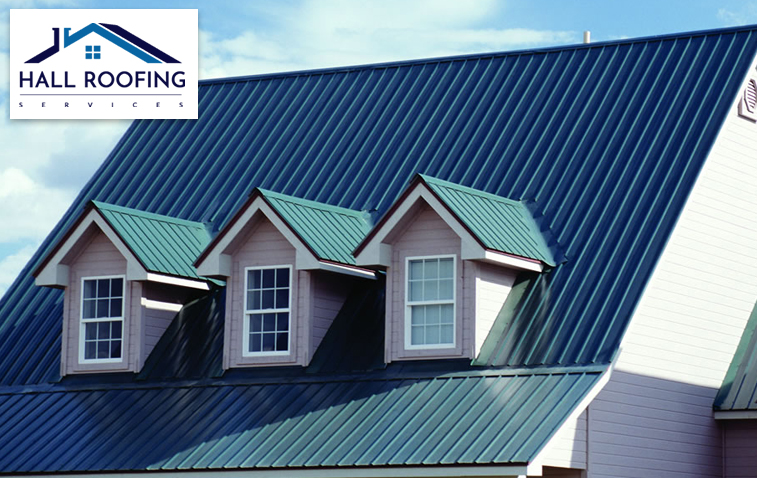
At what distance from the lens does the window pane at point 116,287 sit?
1081 inches

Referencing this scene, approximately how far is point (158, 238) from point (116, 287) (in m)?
1.18

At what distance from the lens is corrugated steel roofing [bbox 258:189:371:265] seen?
83.6 ft

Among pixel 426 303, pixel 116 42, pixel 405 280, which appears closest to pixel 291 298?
pixel 405 280

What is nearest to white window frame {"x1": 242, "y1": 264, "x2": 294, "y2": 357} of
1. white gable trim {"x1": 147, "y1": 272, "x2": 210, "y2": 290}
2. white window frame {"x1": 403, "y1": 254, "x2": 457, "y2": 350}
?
white gable trim {"x1": 147, "y1": 272, "x2": 210, "y2": 290}

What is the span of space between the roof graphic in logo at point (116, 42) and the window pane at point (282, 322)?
895cm

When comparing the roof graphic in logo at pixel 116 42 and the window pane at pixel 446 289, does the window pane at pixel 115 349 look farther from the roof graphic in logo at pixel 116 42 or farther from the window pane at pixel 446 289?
the roof graphic in logo at pixel 116 42

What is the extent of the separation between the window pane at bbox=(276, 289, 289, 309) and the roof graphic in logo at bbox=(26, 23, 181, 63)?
28.8 ft

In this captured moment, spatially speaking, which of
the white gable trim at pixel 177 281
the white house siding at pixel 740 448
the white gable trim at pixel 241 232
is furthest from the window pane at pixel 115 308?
the white house siding at pixel 740 448

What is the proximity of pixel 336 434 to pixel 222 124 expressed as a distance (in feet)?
37.3

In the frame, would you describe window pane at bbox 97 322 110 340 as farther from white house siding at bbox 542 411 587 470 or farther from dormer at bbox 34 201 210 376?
white house siding at bbox 542 411 587 470

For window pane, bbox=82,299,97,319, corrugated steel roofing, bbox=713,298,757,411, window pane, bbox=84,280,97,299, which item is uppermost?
window pane, bbox=84,280,97,299

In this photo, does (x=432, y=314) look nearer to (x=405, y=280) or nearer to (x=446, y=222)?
(x=405, y=280)

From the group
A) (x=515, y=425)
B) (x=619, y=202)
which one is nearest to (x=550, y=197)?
(x=619, y=202)

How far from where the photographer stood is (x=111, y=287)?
27516 millimetres
